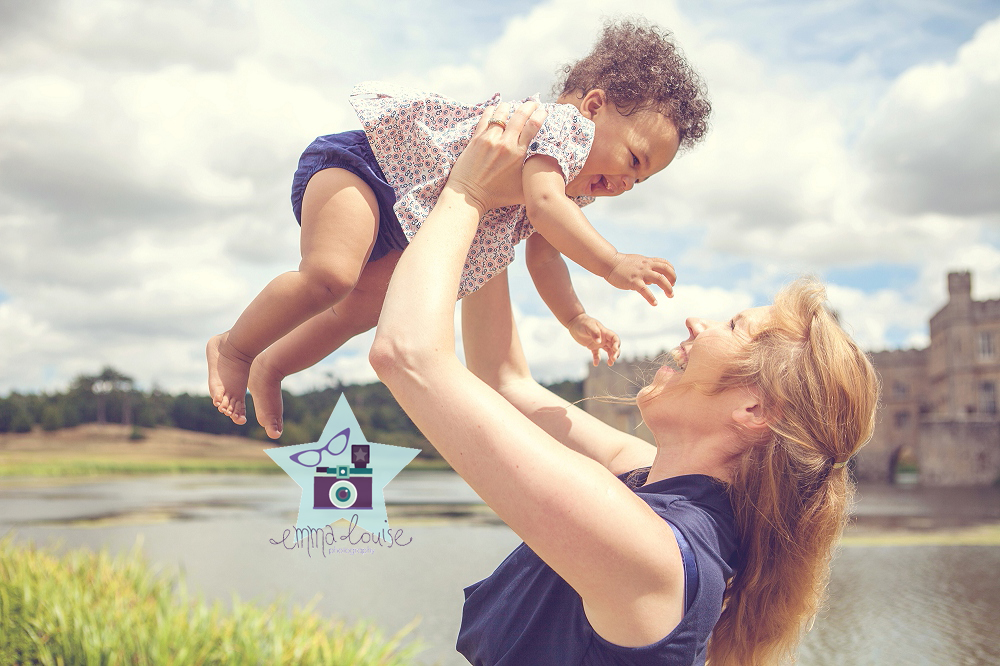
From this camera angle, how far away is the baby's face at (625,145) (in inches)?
64.2

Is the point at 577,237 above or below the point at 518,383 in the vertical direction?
above

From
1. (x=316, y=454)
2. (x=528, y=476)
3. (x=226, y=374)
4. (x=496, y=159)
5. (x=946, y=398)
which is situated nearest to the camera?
(x=528, y=476)

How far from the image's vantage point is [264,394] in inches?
67.3

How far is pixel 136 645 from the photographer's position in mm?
3943

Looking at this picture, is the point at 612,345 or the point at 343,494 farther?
the point at 343,494

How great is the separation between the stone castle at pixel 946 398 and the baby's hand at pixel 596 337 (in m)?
20.5

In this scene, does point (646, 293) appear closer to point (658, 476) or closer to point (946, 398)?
point (658, 476)

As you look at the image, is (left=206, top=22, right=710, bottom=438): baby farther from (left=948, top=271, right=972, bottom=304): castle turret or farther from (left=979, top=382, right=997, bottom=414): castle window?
(left=979, top=382, right=997, bottom=414): castle window

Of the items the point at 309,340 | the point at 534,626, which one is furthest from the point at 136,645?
the point at 534,626

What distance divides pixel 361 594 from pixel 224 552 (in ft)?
16.0

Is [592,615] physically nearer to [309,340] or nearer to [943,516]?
[309,340]

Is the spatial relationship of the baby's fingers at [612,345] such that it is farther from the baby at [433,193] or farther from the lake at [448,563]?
the lake at [448,563]

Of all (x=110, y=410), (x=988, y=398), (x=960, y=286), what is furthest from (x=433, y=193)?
(x=988, y=398)

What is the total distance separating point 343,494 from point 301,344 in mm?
1021
